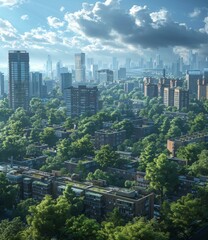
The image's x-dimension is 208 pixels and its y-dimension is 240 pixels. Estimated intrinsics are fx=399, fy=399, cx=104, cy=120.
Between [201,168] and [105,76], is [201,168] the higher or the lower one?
the lower one

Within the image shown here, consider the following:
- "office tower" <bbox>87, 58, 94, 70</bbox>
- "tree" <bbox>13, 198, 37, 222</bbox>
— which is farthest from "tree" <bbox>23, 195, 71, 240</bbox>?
"office tower" <bbox>87, 58, 94, 70</bbox>

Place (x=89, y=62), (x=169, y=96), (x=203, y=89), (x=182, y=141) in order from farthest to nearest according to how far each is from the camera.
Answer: (x=89, y=62) → (x=203, y=89) → (x=169, y=96) → (x=182, y=141)

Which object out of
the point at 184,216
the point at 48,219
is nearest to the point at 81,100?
the point at 184,216

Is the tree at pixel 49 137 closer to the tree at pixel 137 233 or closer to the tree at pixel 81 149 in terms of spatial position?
the tree at pixel 81 149

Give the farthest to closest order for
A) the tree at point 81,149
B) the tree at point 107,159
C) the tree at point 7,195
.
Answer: the tree at point 81,149, the tree at point 107,159, the tree at point 7,195

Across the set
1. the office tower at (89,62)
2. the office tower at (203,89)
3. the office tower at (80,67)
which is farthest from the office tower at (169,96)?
Result: the office tower at (89,62)

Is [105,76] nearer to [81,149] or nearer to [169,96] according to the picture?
[169,96]
